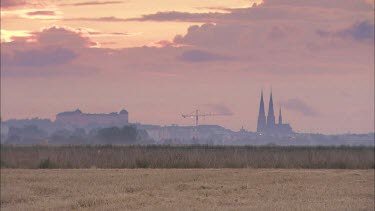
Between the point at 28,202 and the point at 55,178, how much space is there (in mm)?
11803

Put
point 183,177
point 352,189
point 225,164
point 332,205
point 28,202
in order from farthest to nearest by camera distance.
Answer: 1. point 225,164
2. point 183,177
3. point 352,189
4. point 28,202
5. point 332,205

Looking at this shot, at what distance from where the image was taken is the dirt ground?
26.6 metres

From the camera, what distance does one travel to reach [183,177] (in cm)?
4150

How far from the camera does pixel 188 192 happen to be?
3209cm

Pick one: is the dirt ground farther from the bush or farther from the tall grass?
the bush

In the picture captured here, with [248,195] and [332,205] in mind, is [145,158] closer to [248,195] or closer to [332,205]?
[248,195]

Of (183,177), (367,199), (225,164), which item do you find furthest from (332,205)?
(225,164)

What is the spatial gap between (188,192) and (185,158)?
2603 centimetres

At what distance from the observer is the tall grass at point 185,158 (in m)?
57.4

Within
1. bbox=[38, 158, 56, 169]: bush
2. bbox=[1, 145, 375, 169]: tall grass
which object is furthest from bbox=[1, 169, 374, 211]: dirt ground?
bbox=[38, 158, 56, 169]: bush

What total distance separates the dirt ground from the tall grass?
13002mm

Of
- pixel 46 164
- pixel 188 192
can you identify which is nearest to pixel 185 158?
pixel 46 164

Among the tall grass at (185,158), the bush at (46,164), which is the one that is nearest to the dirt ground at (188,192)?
the tall grass at (185,158)

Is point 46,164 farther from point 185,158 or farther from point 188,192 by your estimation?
point 188,192
